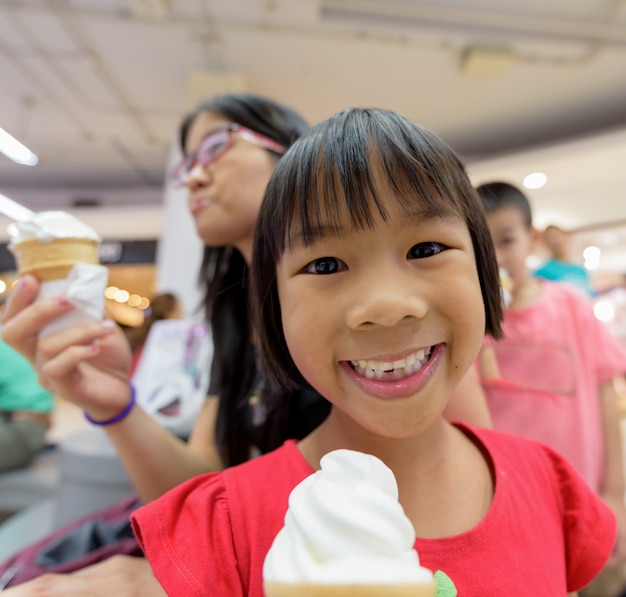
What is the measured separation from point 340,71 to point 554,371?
329 centimetres

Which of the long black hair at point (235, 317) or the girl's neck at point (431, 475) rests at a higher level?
the long black hair at point (235, 317)

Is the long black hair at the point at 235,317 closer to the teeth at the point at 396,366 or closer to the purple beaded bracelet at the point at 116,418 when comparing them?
the purple beaded bracelet at the point at 116,418

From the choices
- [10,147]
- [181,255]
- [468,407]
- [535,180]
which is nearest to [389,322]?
[468,407]

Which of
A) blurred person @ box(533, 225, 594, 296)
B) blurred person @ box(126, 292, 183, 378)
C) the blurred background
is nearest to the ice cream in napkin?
the blurred background

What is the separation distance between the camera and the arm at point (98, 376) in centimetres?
89

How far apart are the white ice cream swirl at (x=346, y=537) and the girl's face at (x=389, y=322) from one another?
0.40ft

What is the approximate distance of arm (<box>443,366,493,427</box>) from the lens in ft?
2.84

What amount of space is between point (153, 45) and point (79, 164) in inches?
114

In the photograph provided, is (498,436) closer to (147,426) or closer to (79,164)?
(147,426)

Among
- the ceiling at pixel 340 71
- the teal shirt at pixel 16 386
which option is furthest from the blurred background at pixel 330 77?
the teal shirt at pixel 16 386

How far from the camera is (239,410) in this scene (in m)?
1.14

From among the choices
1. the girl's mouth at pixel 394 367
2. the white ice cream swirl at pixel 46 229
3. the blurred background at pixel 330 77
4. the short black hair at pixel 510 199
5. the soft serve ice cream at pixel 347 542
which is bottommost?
the soft serve ice cream at pixel 347 542

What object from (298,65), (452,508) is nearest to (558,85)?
(298,65)

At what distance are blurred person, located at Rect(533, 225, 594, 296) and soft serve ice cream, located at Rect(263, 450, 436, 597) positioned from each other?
2.39 meters
